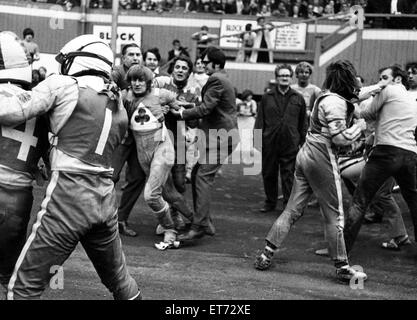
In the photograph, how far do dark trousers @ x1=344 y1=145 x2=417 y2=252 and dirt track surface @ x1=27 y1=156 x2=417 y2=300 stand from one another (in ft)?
1.61

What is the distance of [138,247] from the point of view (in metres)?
7.69

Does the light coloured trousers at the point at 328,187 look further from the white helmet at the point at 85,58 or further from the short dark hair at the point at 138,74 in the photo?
the white helmet at the point at 85,58

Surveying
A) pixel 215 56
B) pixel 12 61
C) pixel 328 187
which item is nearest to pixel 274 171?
pixel 215 56

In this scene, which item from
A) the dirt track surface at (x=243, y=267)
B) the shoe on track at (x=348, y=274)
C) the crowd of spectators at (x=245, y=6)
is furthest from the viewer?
the crowd of spectators at (x=245, y=6)

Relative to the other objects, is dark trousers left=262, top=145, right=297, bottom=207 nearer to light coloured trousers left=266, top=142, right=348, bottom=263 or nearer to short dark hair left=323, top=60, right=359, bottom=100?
light coloured trousers left=266, top=142, right=348, bottom=263

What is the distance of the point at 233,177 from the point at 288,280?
18.8 feet

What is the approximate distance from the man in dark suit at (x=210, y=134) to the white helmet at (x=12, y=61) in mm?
3322

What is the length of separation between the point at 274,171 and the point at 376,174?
2.79m

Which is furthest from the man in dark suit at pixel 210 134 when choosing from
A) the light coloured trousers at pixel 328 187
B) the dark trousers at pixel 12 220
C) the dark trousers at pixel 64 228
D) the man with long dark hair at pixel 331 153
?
the dark trousers at pixel 64 228

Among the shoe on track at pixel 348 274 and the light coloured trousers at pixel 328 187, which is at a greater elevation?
the light coloured trousers at pixel 328 187

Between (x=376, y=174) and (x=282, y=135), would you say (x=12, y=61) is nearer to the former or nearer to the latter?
(x=376, y=174)

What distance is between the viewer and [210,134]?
8094mm

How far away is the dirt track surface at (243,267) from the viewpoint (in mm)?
6262
